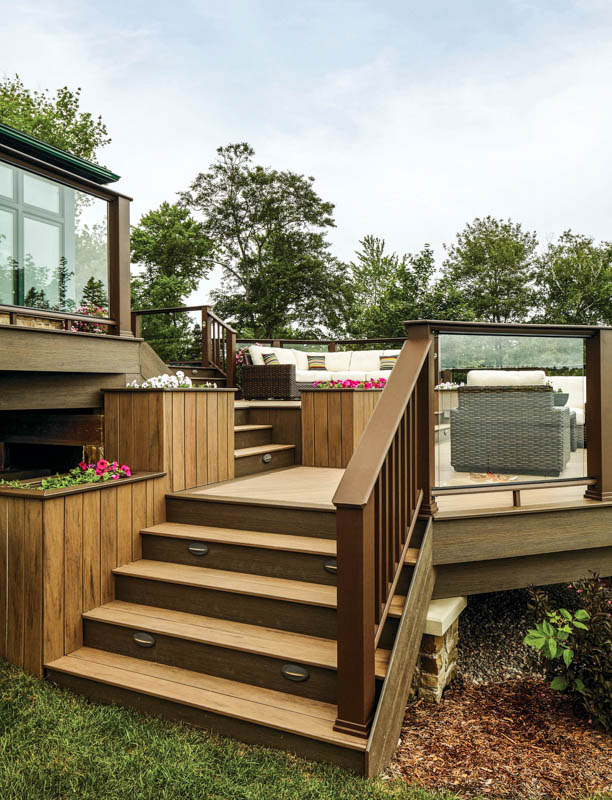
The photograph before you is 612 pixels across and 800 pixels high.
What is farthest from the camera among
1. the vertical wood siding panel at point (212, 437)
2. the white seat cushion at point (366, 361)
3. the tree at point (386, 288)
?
the tree at point (386, 288)

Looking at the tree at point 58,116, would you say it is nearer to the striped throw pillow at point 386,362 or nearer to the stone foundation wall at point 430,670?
the striped throw pillow at point 386,362

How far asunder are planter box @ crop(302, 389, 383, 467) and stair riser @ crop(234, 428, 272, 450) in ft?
1.32

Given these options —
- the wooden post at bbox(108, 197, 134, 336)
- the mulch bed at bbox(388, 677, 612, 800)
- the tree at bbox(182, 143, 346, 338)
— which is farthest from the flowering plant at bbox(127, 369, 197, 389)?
the tree at bbox(182, 143, 346, 338)

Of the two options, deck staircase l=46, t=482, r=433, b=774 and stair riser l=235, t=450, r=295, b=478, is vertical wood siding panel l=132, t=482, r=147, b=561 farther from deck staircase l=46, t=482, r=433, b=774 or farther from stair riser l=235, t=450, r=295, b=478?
stair riser l=235, t=450, r=295, b=478

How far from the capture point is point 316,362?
345 inches

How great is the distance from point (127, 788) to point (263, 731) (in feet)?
1.68

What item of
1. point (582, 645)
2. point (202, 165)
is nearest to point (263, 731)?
point (582, 645)

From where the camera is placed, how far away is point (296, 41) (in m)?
13.5

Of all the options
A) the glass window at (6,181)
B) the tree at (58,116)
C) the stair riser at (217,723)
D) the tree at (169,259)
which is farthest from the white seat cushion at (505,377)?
the tree at (58,116)

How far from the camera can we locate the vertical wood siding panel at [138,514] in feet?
10.4

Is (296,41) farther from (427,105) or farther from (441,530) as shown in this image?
(441,530)

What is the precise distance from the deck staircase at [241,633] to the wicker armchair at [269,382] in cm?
418

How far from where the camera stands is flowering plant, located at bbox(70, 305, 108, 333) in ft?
12.0

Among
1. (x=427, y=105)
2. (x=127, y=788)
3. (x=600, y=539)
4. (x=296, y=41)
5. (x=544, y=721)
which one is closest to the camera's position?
(x=127, y=788)
